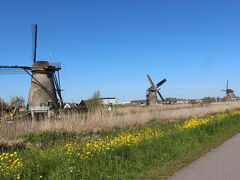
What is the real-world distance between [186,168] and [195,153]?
1972 millimetres

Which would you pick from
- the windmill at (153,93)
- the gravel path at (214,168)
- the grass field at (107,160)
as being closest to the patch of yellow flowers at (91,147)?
the grass field at (107,160)

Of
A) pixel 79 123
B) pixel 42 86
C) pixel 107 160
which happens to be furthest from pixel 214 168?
pixel 42 86

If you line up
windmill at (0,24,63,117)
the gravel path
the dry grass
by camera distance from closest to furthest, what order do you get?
1. the gravel path
2. the dry grass
3. windmill at (0,24,63,117)

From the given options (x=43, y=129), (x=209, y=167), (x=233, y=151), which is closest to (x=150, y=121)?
(x=43, y=129)

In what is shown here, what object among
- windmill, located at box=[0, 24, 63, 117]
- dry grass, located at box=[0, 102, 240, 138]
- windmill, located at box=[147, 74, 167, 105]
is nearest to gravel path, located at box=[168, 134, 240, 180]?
dry grass, located at box=[0, 102, 240, 138]

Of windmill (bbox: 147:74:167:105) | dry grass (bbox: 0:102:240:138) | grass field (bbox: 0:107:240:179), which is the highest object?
windmill (bbox: 147:74:167:105)

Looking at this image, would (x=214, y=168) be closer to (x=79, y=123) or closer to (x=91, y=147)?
(x=91, y=147)

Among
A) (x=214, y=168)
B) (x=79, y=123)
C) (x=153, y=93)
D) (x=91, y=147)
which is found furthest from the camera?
(x=153, y=93)

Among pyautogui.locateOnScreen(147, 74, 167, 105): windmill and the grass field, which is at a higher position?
pyautogui.locateOnScreen(147, 74, 167, 105): windmill

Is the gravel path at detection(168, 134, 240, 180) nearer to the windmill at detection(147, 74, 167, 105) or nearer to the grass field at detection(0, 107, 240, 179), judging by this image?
the grass field at detection(0, 107, 240, 179)

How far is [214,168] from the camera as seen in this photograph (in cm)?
600

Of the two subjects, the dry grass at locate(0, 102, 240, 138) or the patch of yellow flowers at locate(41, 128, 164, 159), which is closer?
the patch of yellow flowers at locate(41, 128, 164, 159)

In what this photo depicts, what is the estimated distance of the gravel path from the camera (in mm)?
5344

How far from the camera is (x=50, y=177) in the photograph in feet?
16.8
